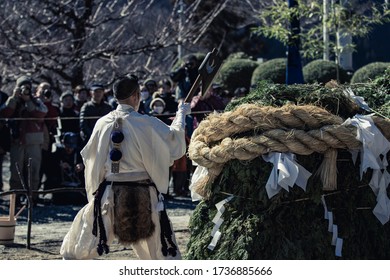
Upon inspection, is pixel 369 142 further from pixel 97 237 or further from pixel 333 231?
pixel 97 237

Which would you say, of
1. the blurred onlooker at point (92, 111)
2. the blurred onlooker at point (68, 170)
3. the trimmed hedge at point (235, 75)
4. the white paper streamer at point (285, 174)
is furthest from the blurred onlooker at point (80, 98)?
the white paper streamer at point (285, 174)

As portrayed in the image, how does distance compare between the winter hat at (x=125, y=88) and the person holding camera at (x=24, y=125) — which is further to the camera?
the person holding camera at (x=24, y=125)

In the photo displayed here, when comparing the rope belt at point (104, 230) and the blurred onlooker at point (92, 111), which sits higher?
the blurred onlooker at point (92, 111)

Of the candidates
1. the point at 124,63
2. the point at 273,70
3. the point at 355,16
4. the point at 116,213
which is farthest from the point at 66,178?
the point at 124,63

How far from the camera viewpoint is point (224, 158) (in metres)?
7.62

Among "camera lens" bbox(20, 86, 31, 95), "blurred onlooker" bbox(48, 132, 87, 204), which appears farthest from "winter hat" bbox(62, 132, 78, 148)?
"camera lens" bbox(20, 86, 31, 95)

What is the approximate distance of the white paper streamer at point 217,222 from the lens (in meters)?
7.73

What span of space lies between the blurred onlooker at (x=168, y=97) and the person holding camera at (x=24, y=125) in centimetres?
203

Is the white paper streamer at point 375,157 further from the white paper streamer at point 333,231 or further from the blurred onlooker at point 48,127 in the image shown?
the blurred onlooker at point 48,127

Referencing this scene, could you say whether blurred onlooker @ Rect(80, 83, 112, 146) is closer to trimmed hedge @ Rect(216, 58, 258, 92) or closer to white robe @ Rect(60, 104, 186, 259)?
white robe @ Rect(60, 104, 186, 259)

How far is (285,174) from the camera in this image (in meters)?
7.26

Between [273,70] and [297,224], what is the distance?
13.5 m
